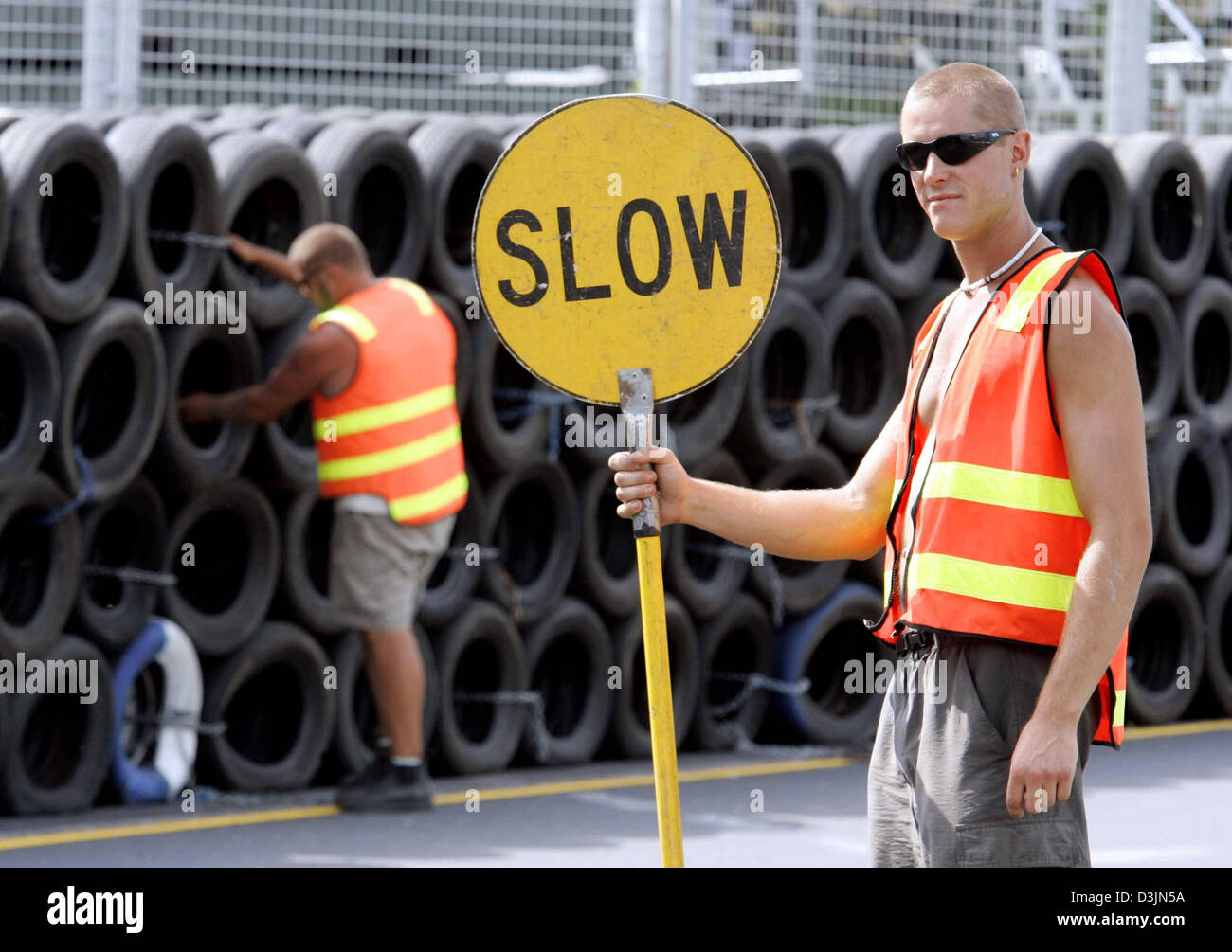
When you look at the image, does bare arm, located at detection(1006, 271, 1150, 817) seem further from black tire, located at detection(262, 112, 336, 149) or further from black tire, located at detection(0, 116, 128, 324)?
black tire, located at detection(262, 112, 336, 149)

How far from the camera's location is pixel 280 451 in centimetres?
734

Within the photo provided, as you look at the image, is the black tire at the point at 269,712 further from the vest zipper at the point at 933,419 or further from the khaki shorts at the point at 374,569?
the vest zipper at the point at 933,419

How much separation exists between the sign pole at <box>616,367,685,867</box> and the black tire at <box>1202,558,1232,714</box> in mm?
6929

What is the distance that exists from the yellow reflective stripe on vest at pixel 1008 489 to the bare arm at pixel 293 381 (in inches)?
161

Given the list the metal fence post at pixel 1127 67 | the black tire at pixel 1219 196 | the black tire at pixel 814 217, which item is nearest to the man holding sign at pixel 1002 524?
the black tire at pixel 814 217

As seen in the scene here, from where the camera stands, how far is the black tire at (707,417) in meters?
8.29

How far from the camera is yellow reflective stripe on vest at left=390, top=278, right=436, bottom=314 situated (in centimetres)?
720

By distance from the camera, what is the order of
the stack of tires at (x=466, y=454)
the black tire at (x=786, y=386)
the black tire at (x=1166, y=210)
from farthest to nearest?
the black tire at (x=1166, y=210)
the black tire at (x=786, y=386)
the stack of tires at (x=466, y=454)

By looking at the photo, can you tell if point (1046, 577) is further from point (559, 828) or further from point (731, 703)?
point (731, 703)

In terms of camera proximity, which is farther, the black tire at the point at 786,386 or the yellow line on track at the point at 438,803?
the black tire at the point at 786,386

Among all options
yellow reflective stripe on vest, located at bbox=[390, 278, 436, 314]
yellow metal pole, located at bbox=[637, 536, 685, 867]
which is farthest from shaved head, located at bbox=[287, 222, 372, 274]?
yellow metal pole, located at bbox=[637, 536, 685, 867]

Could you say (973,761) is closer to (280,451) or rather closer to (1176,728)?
(280,451)

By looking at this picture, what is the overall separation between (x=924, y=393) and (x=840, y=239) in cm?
554

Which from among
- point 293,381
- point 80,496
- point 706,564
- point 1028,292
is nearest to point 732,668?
point 706,564
